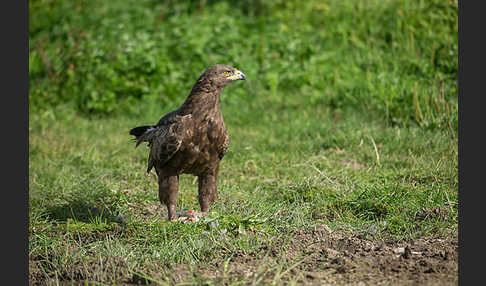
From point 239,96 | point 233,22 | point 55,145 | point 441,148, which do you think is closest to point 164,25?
point 233,22

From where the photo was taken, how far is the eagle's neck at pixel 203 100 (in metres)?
5.09

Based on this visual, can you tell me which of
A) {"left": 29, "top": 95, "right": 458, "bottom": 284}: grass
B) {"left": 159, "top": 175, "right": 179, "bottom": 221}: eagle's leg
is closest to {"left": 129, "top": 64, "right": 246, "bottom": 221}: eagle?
{"left": 159, "top": 175, "right": 179, "bottom": 221}: eagle's leg


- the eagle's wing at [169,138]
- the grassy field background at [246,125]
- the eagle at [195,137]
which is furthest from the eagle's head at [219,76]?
the grassy field background at [246,125]

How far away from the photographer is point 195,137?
5.07 metres

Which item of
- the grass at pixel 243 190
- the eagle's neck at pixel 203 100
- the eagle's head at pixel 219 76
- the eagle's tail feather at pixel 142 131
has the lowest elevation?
the grass at pixel 243 190

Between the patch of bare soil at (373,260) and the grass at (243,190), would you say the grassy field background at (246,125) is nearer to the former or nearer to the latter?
the grass at (243,190)

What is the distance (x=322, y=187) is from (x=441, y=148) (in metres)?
1.84

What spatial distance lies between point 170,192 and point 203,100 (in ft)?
2.84

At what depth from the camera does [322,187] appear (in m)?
5.77

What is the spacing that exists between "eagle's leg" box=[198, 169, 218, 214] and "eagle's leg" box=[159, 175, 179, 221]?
0.76 feet

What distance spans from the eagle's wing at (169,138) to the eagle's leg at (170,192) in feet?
0.54

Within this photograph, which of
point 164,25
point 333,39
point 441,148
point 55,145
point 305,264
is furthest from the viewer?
point 164,25

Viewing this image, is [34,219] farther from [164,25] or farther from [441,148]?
[164,25]

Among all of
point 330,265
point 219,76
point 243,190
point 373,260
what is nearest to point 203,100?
point 219,76
